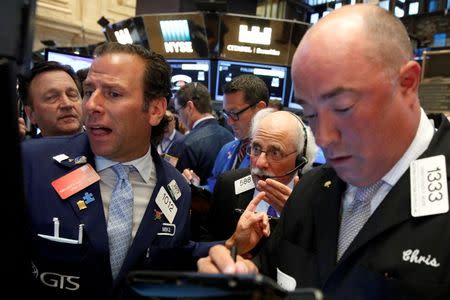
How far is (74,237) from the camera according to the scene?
5.26 feet

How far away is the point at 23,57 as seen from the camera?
56 centimetres

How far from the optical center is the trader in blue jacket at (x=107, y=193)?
1.58 m

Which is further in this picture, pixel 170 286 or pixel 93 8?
pixel 93 8

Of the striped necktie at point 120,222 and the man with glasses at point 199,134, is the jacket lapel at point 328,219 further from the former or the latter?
the man with glasses at point 199,134

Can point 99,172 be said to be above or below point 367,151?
below

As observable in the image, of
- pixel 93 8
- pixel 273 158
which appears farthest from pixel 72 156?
pixel 93 8

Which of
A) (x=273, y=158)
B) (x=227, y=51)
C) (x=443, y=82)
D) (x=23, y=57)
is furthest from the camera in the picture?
(x=227, y=51)

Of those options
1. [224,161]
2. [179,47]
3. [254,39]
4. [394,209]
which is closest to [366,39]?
[394,209]

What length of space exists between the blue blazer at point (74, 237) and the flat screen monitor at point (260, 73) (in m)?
6.02

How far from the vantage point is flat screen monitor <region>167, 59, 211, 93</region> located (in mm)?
7797

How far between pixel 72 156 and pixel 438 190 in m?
1.31

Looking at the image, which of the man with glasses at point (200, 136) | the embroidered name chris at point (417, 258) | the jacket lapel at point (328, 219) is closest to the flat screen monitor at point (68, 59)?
the man with glasses at point (200, 136)

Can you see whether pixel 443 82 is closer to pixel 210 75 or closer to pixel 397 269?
pixel 397 269

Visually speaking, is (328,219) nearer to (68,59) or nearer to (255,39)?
(68,59)
